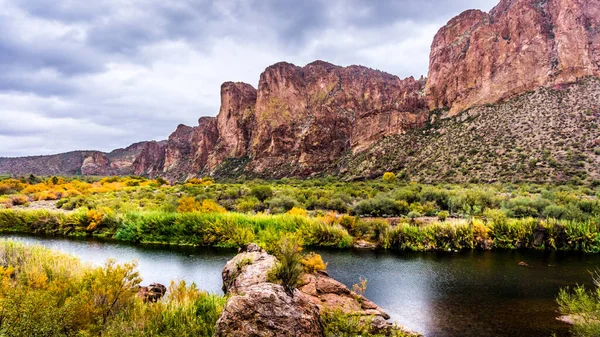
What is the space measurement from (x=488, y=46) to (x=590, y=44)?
17940 millimetres

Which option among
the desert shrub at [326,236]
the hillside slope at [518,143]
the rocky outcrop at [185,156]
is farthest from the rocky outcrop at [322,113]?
the desert shrub at [326,236]

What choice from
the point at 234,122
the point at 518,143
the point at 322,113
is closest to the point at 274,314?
the point at 518,143

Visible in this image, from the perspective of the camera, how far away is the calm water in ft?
33.9

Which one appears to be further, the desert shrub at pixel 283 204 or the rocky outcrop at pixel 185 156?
the rocky outcrop at pixel 185 156

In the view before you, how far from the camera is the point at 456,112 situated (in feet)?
249

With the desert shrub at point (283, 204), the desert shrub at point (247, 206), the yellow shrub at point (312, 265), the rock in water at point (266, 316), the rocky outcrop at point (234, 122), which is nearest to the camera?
the rock in water at point (266, 316)

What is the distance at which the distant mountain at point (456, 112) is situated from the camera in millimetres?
50656

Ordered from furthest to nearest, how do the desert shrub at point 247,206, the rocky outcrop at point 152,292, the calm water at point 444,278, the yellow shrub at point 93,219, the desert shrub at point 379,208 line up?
1. the desert shrub at point 247,206
2. the desert shrub at point 379,208
3. the yellow shrub at point 93,219
4. the calm water at point 444,278
5. the rocky outcrop at point 152,292

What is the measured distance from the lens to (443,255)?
742 inches

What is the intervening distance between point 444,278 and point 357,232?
7.99 m

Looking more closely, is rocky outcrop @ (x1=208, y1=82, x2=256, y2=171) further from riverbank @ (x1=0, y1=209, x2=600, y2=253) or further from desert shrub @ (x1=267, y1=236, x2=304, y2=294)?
desert shrub @ (x1=267, y1=236, x2=304, y2=294)

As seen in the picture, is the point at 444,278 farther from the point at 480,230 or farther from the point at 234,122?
the point at 234,122

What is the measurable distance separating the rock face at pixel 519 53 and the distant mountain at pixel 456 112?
10.0 inches

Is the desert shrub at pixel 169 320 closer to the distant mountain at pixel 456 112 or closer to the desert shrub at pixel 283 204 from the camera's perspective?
the desert shrub at pixel 283 204
